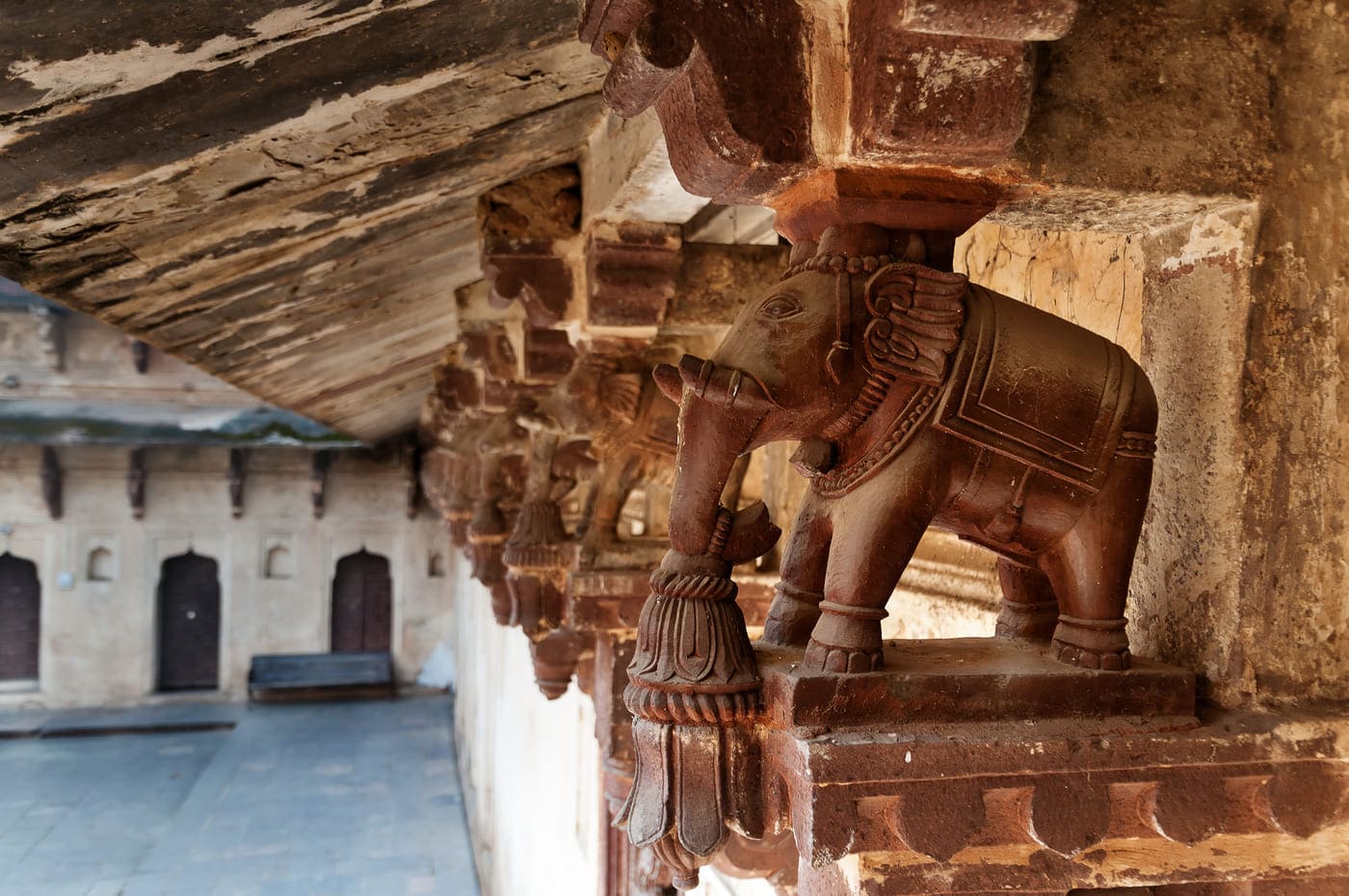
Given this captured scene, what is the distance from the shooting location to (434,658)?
13.0 metres

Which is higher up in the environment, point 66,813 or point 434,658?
point 434,658

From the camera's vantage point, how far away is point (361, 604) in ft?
41.7

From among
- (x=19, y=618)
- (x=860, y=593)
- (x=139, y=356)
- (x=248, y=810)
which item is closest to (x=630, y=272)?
(x=860, y=593)

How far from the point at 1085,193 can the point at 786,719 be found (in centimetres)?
74

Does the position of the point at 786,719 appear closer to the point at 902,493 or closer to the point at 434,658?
the point at 902,493

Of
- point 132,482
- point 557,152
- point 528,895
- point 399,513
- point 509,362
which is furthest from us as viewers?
point 399,513

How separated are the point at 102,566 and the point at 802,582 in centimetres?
1251

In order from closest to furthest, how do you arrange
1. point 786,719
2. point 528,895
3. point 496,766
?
point 786,719 < point 528,895 < point 496,766

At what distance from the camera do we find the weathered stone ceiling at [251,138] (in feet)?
3.99

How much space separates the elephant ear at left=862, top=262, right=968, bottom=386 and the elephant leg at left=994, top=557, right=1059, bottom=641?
0.39 m

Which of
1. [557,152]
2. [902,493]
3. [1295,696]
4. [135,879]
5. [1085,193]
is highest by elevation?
[557,152]

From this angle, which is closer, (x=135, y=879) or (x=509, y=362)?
(x=509, y=362)

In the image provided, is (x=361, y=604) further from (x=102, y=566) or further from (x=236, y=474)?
(x=102, y=566)

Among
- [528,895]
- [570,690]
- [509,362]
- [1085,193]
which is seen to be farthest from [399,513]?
[1085,193]
